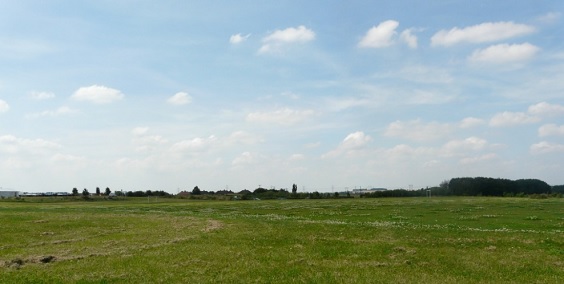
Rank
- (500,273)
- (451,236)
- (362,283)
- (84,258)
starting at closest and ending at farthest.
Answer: (362,283) → (500,273) → (84,258) → (451,236)

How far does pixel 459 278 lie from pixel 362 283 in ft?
13.9

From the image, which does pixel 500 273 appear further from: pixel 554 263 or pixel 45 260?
pixel 45 260

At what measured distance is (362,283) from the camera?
18156mm

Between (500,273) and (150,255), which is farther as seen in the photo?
(150,255)

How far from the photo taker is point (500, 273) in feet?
66.3

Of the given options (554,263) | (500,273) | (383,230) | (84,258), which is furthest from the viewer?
(383,230)

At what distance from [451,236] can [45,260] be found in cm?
2445

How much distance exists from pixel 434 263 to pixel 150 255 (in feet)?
45.8

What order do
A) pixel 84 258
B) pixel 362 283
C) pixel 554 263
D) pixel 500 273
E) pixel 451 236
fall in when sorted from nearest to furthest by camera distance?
pixel 362 283
pixel 500 273
pixel 554 263
pixel 84 258
pixel 451 236

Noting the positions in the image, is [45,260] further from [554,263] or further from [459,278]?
[554,263]

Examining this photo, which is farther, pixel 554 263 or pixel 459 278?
pixel 554 263

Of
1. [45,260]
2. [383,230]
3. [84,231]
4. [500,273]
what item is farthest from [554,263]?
[84,231]

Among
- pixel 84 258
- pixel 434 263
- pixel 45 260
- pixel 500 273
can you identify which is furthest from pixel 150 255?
pixel 500 273

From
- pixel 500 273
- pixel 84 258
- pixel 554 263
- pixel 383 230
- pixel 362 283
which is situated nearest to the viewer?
pixel 362 283
